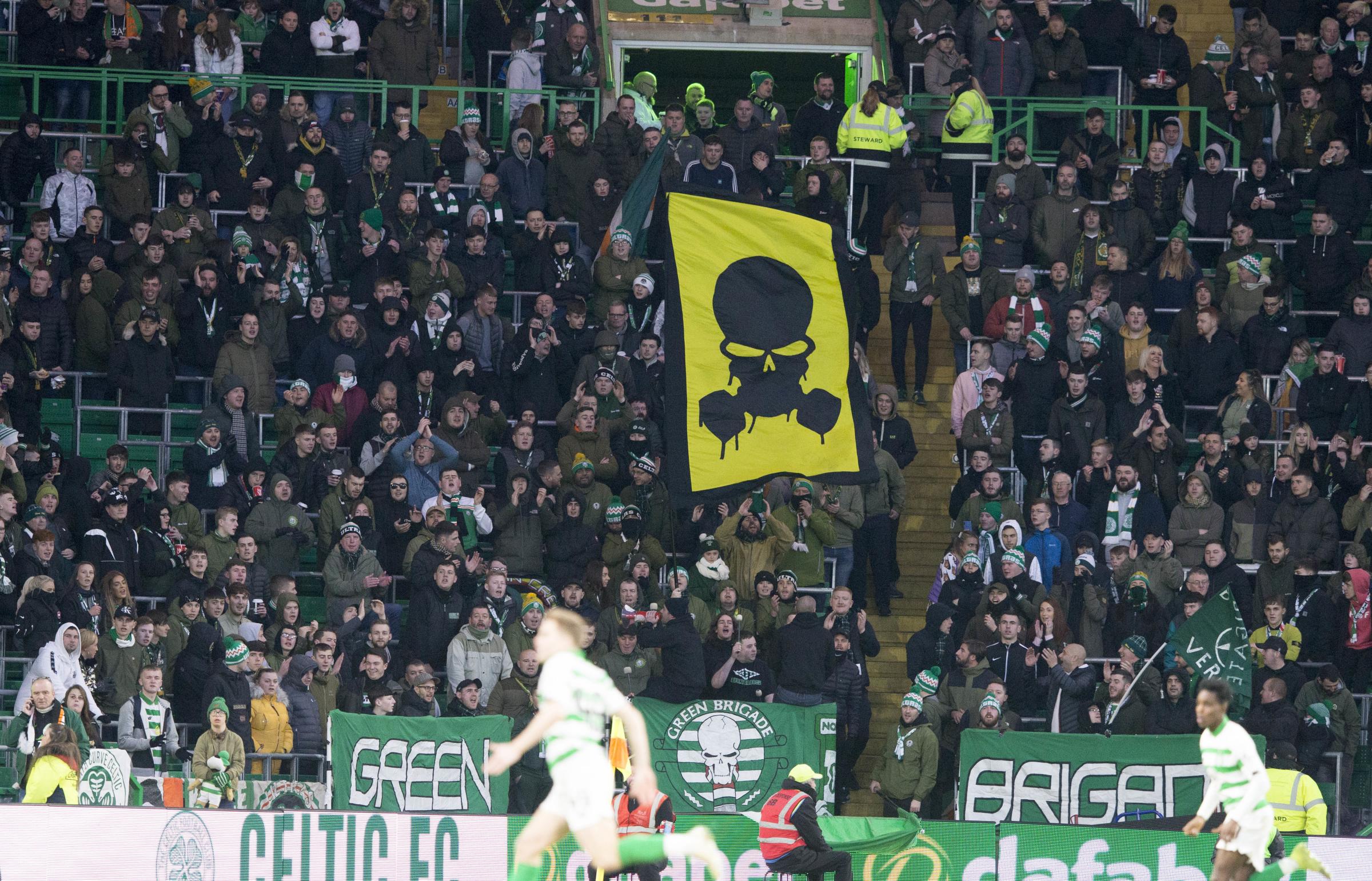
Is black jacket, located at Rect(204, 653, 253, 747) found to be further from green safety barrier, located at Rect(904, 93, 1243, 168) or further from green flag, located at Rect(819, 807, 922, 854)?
green safety barrier, located at Rect(904, 93, 1243, 168)

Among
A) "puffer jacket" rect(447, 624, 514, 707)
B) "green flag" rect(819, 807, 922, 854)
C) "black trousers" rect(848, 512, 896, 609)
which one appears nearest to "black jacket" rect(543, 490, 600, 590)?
"puffer jacket" rect(447, 624, 514, 707)

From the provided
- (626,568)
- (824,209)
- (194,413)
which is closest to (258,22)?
(194,413)

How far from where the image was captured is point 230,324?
23.7 metres

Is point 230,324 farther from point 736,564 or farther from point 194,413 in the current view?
point 736,564

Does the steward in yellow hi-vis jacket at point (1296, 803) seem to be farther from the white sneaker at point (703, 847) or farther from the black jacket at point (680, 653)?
the white sneaker at point (703, 847)

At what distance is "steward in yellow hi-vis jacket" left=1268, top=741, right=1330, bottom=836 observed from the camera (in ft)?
60.5

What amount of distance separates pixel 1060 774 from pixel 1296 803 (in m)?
2.04

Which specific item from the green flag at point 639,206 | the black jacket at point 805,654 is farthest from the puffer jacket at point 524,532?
the green flag at point 639,206

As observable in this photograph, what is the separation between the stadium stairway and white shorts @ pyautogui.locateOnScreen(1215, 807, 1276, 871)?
7.15 meters

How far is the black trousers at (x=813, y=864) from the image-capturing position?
1692 cm

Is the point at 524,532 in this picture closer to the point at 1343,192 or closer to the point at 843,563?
the point at 843,563

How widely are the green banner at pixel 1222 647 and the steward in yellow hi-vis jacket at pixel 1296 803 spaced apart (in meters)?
1.63

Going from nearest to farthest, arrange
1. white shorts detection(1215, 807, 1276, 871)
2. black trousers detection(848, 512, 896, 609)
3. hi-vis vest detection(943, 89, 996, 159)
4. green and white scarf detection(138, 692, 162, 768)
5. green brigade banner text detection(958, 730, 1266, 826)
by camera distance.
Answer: white shorts detection(1215, 807, 1276, 871) < green and white scarf detection(138, 692, 162, 768) < green brigade banner text detection(958, 730, 1266, 826) < black trousers detection(848, 512, 896, 609) < hi-vis vest detection(943, 89, 996, 159)

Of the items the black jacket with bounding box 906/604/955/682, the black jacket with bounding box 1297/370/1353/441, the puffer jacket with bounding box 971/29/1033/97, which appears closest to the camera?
the black jacket with bounding box 906/604/955/682
